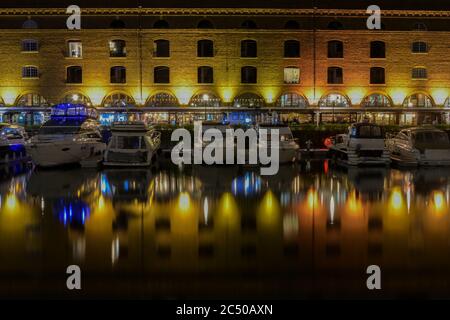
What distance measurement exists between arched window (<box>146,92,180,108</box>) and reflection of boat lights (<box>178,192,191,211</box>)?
1182 inches

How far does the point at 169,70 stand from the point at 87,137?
68.3 ft

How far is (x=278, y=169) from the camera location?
1084 inches

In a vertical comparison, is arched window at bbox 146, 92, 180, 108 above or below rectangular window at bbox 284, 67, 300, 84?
below

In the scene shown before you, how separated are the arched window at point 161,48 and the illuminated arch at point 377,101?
54.0ft

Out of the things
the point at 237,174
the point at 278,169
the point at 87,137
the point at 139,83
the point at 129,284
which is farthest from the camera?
the point at 139,83

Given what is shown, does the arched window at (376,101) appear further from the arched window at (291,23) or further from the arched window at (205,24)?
the arched window at (205,24)

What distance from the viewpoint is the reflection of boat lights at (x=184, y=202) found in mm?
16750

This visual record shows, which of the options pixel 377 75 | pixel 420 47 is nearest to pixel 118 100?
pixel 377 75

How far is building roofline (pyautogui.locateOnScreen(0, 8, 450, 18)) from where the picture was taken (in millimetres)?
48812

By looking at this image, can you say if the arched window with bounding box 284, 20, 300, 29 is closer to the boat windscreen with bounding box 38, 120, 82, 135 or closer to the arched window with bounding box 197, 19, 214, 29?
the arched window with bounding box 197, 19, 214, 29

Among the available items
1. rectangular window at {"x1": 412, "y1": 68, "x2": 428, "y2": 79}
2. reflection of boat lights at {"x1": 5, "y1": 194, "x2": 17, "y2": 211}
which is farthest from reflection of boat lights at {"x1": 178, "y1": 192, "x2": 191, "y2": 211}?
rectangular window at {"x1": 412, "y1": 68, "x2": 428, "y2": 79}
